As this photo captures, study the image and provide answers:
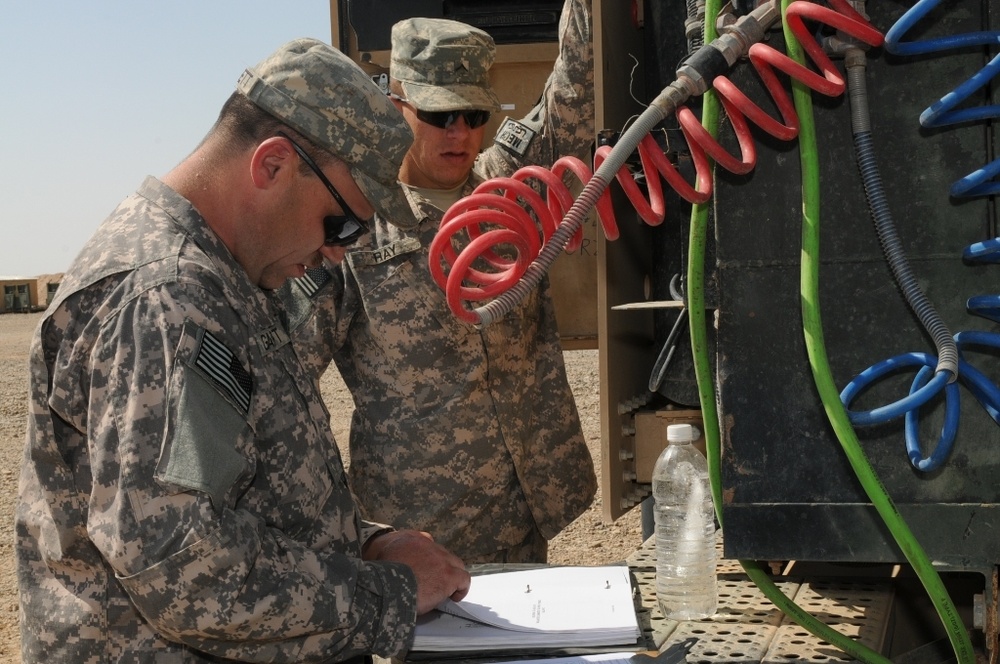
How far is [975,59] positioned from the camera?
148 centimetres

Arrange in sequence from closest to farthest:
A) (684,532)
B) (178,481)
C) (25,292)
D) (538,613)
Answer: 1. (178,481)
2. (538,613)
3. (684,532)
4. (25,292)

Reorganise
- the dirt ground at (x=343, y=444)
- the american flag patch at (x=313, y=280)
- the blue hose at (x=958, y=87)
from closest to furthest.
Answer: the blue hose at (x=958, y=87), the american flag patch at (x=313, y=280), the dirt ground at (x=343, y=444)

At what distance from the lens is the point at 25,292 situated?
21.4m

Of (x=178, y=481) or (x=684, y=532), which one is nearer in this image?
(x=178, y=481)

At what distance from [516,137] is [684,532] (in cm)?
130

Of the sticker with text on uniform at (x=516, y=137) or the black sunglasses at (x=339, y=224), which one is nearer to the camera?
the black sunglasses at (x=339, y=224)

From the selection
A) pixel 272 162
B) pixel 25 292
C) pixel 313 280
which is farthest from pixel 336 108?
pixel 25 292

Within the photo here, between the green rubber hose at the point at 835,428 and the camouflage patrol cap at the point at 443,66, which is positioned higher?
the camouflage patrol cap at the point at 443,66

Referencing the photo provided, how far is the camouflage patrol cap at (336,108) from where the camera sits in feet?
4.89

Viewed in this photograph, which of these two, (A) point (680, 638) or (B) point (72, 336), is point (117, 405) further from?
(A) point (680, 638)

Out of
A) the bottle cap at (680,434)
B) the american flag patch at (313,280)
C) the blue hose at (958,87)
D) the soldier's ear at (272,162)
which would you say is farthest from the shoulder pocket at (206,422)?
the american flag patch at (313,280)

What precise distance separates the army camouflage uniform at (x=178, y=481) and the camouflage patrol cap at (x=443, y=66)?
124cm

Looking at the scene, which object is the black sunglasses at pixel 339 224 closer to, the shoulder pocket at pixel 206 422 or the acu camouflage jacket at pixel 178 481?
the acu camouflage jacket at pixel 178 481

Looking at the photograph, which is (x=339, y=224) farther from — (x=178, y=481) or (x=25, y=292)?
(x=25, y=292)
